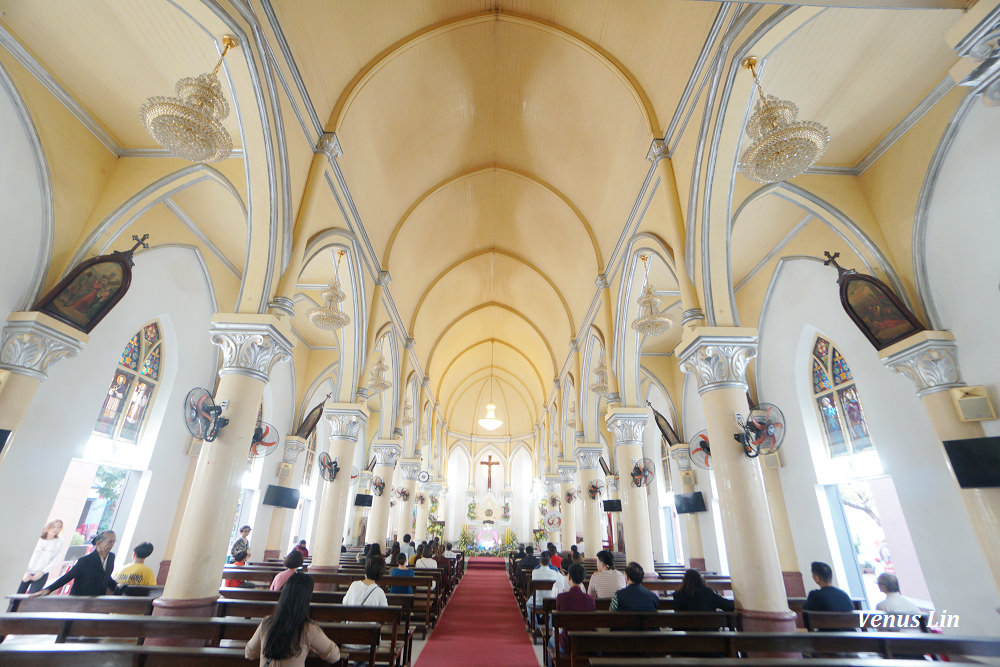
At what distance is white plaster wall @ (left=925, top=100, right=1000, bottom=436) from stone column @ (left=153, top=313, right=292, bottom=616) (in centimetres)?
895

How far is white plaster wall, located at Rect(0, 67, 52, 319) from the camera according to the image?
5629 mm

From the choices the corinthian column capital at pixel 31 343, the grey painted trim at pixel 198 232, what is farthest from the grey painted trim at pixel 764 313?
the corinthian column capital at pixel 31 343

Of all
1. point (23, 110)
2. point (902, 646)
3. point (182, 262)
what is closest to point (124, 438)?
point (182, 262)

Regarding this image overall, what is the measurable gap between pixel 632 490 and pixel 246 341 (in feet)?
23.8

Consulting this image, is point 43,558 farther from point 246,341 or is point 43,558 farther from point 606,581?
point 606,581

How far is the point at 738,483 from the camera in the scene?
513cm

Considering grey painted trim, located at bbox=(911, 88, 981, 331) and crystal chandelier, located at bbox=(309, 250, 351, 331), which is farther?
crystal chandelier, located at bbox=(309, 250, 351, 331)

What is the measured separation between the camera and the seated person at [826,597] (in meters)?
4.78

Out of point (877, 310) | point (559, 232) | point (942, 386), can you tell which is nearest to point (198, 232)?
point (559, 232)

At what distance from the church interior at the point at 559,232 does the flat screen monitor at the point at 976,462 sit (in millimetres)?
31

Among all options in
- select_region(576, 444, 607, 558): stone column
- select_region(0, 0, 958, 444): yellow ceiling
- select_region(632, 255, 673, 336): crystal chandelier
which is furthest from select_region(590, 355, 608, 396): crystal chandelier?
select_region(632, 255, 673, 336): crystal chandelier

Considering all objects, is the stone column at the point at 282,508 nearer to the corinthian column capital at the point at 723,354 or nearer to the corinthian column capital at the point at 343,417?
the corinthian column capital at the point at 343,417

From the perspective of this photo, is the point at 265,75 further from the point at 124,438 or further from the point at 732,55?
the point at 124,438

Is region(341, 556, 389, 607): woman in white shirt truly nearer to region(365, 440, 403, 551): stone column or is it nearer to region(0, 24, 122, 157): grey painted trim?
region(365, 440, 403, 551): stone column
